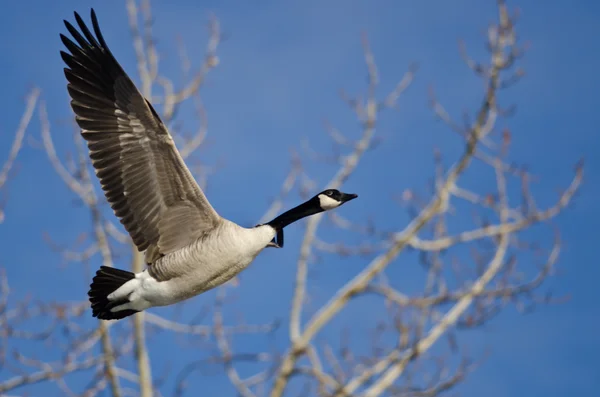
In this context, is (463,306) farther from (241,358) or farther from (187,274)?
(187,274)

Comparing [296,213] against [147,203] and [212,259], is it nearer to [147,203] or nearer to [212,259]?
[212,259]

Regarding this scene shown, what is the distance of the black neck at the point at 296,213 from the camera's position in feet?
21.4

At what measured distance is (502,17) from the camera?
44.9ft

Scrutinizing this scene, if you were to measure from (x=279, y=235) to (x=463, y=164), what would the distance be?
325 inches

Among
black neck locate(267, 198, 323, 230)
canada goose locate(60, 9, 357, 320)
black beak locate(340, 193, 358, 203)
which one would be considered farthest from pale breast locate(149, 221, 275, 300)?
black beak locate(340, 193, 358, 203)

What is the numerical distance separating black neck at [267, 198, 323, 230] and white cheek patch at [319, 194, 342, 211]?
34mm

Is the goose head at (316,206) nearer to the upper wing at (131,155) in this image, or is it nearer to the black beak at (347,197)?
the black beak at (347,197)

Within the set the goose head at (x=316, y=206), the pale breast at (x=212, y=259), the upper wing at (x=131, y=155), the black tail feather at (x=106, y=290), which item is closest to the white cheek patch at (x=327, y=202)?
the goose head at (x=316, y=206)

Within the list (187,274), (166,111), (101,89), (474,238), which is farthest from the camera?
(166,111)

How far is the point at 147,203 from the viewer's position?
21.6ft

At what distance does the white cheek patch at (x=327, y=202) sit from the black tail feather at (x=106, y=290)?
149 cm

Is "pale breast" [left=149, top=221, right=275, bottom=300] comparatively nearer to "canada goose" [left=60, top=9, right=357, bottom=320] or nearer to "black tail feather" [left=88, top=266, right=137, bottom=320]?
"canada goose" [left=60, top=9, right=357, bottom=320]

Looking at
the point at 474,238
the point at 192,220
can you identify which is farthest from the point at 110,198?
the point at 474,238

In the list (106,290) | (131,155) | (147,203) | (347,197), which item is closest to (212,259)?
(147,203)
